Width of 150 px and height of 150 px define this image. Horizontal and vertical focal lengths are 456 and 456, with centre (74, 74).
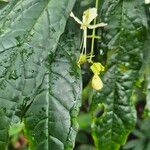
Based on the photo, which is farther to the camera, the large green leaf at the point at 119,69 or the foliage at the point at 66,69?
the large green leaf at the point at 119,69

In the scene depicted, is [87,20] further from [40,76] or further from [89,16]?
[40,76]

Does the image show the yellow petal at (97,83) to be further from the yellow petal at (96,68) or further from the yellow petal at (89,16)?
the yellow petal at (89,16)

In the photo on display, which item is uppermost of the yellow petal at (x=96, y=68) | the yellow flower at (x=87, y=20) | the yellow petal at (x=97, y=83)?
the yellow flower at (x=87, y=20)

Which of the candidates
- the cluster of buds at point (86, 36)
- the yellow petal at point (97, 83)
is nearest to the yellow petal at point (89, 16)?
the cluster of buds at point (86, 36)

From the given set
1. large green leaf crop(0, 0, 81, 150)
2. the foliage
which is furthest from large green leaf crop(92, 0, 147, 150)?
large green leaf crop(0, 0, 81, 150)

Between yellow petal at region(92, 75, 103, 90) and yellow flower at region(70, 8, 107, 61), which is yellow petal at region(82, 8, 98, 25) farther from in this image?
yellow petal at region(92, 75, 103, 90)

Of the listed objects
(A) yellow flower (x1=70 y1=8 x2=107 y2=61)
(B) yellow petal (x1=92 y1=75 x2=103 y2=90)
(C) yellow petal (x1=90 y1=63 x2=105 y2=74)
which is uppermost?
(A) yellow flower (x1=70 y1=8 x2=107 y2=61)

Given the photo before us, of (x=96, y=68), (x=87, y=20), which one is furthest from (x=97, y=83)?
(x=87, y=20)
